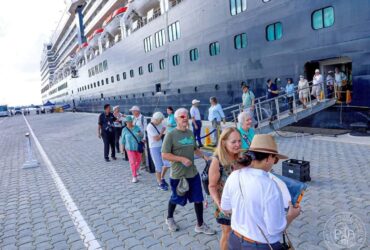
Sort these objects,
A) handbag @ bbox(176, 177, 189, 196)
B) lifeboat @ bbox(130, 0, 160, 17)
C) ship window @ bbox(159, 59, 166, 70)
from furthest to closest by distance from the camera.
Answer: lifeboat @ bbox(130, 0, 160, 17) < ship window @ bbox(159, 59, 166, 70) < handbag @ bbox(176, 177, 189, 196)

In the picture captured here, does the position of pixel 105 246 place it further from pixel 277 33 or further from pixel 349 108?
pixel 277 33

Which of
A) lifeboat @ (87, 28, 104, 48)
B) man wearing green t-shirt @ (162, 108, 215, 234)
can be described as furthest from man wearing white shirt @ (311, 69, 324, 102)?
lifeboat @ (87, 28, 104, 48)

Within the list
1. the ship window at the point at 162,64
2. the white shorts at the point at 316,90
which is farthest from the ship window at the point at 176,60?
the white shorts at the point at 316,90

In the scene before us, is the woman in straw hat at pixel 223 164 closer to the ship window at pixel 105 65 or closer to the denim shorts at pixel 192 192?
the denim shorts at pixel 192 192

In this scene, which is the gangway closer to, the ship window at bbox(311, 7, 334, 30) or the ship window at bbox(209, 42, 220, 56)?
the ship window at bbox(311, 7, 334, 30)

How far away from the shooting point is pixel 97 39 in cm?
3522

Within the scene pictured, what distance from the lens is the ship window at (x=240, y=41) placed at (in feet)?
43.2

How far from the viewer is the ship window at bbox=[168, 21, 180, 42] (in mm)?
17587

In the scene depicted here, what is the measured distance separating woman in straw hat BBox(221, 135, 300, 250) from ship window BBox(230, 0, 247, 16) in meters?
12.2

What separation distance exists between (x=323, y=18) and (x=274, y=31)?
2.07 meters

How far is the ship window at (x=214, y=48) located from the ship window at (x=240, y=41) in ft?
3.97

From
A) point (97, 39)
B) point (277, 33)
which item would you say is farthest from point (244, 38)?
point (97, 39)

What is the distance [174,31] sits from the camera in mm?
17984

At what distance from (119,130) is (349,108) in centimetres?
816
